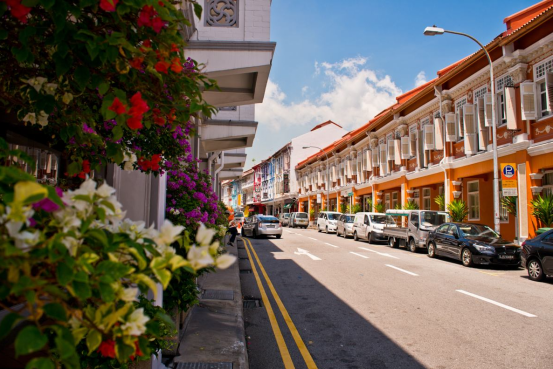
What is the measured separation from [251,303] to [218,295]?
28.4 inches

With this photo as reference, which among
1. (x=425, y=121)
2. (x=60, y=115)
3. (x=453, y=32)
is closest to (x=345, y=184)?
(x=425, y=121)

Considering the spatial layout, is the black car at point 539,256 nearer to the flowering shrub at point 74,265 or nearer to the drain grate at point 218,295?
the drain grate at point 218,295

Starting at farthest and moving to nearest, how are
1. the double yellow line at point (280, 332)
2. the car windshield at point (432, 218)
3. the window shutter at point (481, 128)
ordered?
1. the window shutter at point (481, 128)
2. the car windshield at point (432, 218)
3. the double yellow line at point (280, 332)

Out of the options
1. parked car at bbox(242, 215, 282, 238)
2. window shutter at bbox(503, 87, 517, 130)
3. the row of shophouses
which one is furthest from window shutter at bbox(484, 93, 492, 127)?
parked car at bbox(242, 215, 282, 238)

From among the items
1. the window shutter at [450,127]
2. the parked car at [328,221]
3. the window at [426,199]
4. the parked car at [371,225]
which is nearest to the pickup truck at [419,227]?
the parked car at [371,225]

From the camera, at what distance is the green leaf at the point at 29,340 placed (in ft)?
3.90

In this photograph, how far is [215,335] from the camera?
5.99 m

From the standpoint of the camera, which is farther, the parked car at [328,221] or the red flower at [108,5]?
the parked car at [328,221]

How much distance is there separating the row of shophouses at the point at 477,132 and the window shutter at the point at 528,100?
3 centimetres

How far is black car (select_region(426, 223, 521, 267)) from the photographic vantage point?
1368cm

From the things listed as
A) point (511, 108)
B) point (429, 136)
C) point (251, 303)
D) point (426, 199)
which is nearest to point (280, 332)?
point (251, 303)

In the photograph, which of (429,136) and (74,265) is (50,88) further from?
(429,136)

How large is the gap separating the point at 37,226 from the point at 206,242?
1.85 ft

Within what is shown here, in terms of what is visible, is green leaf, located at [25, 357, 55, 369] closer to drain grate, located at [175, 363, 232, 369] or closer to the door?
drain grate, located at [175, 363, 232, 369]
